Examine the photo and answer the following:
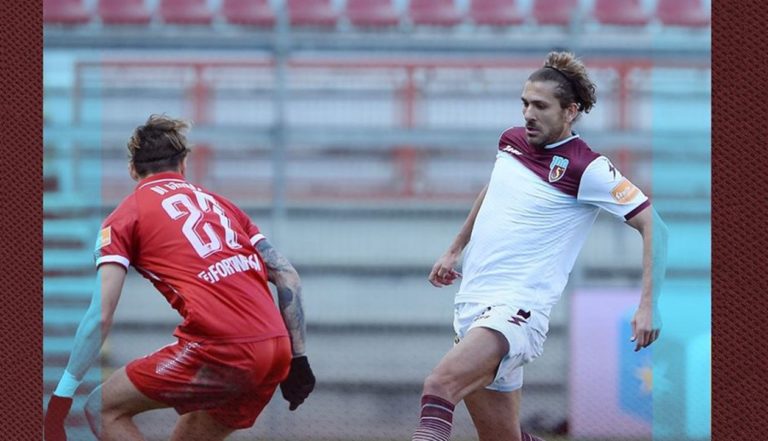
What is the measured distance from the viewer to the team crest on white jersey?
4.49m

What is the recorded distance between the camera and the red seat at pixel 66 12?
25.5 feet

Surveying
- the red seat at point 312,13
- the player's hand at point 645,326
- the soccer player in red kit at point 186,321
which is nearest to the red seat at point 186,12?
the red seat at point 312,13

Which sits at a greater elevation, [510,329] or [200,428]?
[510,329]

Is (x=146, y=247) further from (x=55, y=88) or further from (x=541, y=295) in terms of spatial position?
(x=55, y=88)

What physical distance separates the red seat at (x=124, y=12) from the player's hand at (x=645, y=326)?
181 inches

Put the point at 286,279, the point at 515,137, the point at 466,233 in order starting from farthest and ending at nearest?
1. the point at 466,233
2. the point at 515,137
3. the point at 286,279

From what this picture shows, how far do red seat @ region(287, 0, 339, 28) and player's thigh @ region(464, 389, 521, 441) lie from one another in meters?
3.60

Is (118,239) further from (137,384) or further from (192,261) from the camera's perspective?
(137,384)

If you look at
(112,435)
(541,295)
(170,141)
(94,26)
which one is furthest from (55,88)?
(541,295)

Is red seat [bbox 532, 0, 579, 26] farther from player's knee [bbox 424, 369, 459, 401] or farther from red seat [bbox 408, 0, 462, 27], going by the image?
player's knee [bbox 424, 369, 459, 401]

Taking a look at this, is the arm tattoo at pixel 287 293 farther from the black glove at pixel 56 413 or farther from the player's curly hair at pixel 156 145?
the black glove at pixel 56 413

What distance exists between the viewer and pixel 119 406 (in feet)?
14.1

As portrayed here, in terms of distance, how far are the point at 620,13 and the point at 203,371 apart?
4.77 m

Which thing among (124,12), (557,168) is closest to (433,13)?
(124,12)
